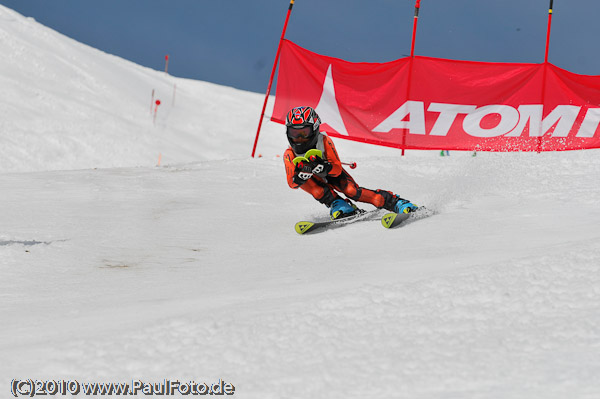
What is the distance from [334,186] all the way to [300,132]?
783 millimetres

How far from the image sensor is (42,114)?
789 inches

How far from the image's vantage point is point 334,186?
652 centimetres

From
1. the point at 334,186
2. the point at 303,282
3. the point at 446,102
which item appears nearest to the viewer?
the point at 303,282

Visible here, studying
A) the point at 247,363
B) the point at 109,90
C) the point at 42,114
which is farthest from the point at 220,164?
the point at 109,90

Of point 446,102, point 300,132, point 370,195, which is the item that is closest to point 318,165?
point 300,132

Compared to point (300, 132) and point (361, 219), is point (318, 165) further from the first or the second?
point (361, 219)

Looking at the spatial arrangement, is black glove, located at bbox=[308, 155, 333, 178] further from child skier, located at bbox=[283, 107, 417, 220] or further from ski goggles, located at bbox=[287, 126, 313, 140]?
Answer: ski goggles, located at bbox=[287, 126, 313, 140]

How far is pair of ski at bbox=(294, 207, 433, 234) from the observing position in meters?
5.76

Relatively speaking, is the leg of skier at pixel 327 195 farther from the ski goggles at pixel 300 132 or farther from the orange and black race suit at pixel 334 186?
the ski goggles at pixel 300 132

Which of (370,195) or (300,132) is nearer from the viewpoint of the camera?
(300,132)

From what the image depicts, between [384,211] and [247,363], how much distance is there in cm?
501

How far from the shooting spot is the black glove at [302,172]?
603 centimetres

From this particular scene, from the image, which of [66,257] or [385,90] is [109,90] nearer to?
[385,90]

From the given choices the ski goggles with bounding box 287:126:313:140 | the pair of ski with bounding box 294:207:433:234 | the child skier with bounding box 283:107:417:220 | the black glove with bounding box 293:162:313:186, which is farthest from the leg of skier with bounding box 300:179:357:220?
the ski goggles with bounding box 287:126:313:140
